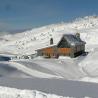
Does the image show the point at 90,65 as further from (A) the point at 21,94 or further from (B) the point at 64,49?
(A) the point at 21,94

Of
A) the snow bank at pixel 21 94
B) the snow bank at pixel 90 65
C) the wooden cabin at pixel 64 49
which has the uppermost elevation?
the wooden cabin at pixel 64 49

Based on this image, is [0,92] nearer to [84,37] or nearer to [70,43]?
[70,43]

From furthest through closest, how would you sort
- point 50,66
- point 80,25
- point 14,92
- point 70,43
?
point 80,25, point 70,43, point 50,66, point 14,92

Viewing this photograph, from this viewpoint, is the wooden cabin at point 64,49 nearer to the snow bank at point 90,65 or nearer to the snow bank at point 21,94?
the snow bank at point 90,65

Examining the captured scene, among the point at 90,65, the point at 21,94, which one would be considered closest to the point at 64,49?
the point at 90,65

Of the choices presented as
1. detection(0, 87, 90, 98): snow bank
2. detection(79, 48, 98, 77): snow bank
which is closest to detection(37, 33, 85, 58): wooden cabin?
detection(79, 48, 98, 77): snow bank

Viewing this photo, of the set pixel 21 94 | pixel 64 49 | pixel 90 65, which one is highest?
pixel 64 49

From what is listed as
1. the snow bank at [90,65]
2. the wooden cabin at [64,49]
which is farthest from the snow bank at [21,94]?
the wooden cabin at [64,49]

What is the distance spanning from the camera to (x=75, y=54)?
201 ft

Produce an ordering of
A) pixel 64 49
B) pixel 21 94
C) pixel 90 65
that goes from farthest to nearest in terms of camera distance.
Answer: pixel 64 49 → pixel 90 65 → pixel 21 94

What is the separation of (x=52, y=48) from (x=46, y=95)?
48183mm

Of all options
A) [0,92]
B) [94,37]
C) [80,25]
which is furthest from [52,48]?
[80,25]

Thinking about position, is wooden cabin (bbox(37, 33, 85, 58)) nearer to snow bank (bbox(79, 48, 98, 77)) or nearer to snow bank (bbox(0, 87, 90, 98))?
snow bank (bbox(79, 48, 98, 77))

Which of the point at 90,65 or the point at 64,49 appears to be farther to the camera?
the point at 64,49
